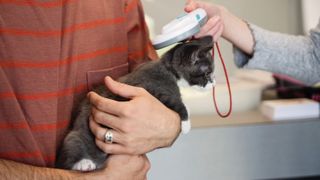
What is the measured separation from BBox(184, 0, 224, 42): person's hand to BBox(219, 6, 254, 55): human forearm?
27 millimetres

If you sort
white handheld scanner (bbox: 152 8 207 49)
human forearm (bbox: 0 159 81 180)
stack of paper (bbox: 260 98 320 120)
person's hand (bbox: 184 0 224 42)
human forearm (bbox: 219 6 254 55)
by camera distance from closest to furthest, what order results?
human forearm (bbox: 0 159 81 180) → white handheld scanner (bbox: 152 8 207 49) → person's hand (bbox: 184 0 224 42) → human forearm (bbox: 219 6 254 55) → stack of paper (bbox: 260 98 320 120)

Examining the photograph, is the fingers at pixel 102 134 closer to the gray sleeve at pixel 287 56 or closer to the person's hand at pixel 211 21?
the person's hand at pixel 211 21

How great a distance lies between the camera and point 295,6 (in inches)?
60.9

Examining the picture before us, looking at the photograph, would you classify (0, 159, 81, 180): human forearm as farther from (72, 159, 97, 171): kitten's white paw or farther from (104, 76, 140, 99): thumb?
(104, 76, 140, 99): thumb

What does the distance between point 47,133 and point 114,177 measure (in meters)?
0.15

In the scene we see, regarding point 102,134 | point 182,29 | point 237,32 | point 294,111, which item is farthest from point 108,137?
point 294,111

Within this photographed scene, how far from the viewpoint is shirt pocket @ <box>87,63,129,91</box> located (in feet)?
2.40

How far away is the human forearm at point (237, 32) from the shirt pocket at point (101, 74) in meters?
0.33

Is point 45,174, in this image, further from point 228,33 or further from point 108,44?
point 228,33

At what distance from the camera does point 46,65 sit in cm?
66

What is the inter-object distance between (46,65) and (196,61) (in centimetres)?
29

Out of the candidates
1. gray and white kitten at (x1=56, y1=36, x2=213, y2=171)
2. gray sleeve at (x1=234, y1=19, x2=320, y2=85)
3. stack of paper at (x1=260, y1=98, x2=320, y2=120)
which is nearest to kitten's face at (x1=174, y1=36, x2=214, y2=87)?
gray and white kitten at (x1=56, y1=36, x2=213, y2=171)

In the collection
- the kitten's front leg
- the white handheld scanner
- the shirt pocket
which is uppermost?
the white handheld scanner

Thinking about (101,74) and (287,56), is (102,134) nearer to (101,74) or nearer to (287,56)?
(101,74)
